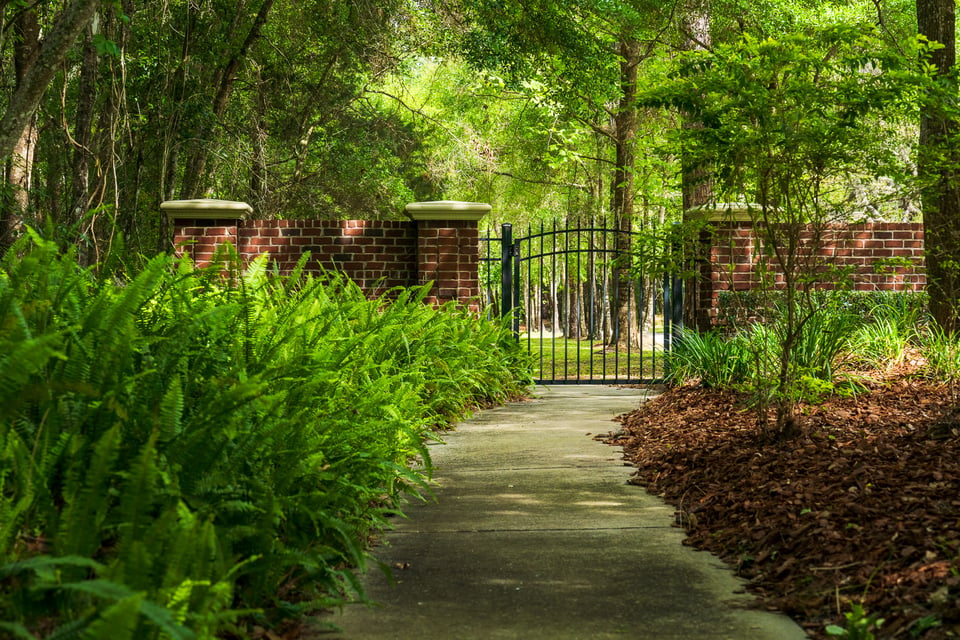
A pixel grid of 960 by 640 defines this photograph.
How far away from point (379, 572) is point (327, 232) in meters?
7.41

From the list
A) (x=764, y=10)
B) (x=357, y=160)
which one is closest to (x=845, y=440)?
(x=764, y=10)

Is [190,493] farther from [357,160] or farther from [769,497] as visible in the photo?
[357,160]

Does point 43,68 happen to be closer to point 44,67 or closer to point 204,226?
point 44,67

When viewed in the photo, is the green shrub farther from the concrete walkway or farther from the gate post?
the gate post

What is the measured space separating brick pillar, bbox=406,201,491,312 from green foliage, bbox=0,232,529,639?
5.13 meters

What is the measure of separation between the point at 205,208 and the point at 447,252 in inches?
111

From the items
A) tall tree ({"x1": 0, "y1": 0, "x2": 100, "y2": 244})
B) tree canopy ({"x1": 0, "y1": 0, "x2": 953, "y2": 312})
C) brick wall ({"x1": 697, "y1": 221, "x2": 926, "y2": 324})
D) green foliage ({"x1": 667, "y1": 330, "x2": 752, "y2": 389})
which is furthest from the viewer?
brick wall ({"x1": 697, "y1": 221, "x2": 926, "y2": 324})

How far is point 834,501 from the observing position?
3.99 metres

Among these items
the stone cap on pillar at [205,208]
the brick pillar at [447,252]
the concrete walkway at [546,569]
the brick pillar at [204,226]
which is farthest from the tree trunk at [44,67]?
the brick pillar at [447,252]

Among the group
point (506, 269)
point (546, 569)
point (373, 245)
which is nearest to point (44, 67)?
point (546, 569)

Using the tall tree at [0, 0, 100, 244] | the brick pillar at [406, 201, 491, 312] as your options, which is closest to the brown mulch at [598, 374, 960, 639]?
the tall tree at [0, 0, 100, 244]

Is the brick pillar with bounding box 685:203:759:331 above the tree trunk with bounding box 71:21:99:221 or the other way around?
the other way around

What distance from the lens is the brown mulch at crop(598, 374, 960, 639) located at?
3002 millimetres

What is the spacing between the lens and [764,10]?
1430 centimetres
